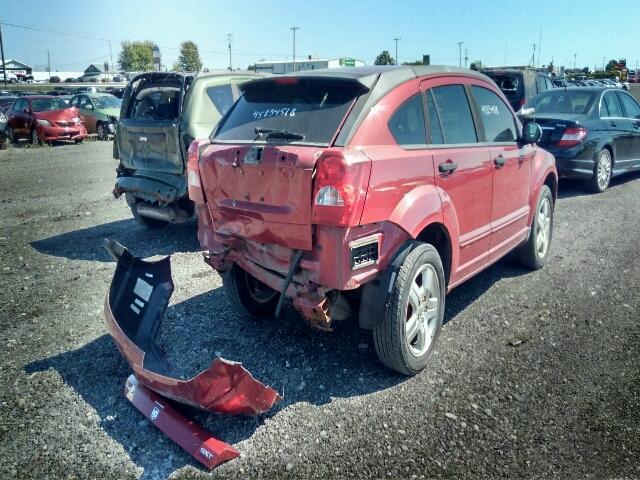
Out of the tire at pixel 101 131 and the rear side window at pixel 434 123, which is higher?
the rear side window at pixel 434 123

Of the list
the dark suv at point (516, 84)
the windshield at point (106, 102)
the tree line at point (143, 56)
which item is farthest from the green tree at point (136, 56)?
the dark suv at point (516, 84)

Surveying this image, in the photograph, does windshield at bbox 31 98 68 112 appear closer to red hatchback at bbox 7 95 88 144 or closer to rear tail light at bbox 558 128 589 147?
red hatchback at bbox 7 95 88 144

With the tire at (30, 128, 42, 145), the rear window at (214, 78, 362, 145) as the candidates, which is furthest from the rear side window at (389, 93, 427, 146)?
the tire at (30, 128, 42, 145)

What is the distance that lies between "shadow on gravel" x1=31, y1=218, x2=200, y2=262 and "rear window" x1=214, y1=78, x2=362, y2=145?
117 inches

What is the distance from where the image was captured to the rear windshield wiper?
11.9 feet

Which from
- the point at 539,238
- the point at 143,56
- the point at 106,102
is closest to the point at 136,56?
the point at 143,56

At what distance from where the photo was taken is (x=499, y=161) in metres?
4.77

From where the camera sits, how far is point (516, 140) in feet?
17.3

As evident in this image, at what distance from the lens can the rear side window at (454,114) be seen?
14.0ft

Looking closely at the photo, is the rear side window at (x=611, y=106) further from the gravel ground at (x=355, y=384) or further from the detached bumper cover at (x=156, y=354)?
the detached bumper cover at (x=156, y=354)

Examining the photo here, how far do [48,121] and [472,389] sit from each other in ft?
67.4

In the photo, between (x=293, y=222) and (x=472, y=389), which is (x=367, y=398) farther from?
(x=293, y=222)

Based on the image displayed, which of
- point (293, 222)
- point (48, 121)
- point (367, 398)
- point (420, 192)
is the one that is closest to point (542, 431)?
point (367, 398)

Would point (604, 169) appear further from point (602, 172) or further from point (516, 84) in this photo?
point (516, 84)
